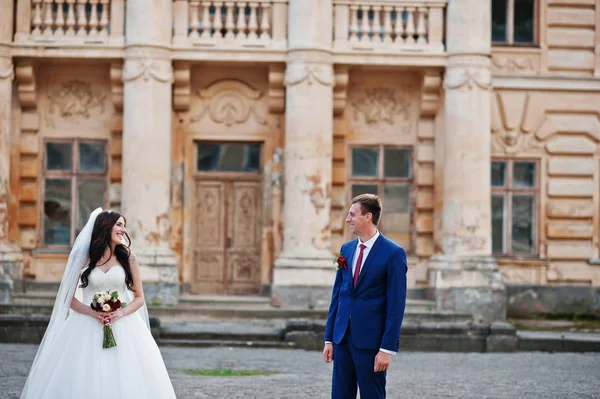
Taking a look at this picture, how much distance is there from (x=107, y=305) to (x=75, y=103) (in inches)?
574

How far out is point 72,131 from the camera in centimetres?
2364

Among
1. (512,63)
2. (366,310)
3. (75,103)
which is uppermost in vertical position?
(512,63)

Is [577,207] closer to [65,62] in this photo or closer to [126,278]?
[65,62]

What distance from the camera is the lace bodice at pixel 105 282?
979 centimetres

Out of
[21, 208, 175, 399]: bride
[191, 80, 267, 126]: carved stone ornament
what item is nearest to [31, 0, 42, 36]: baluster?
[191, 80, 267, 126]: carved stone ornament

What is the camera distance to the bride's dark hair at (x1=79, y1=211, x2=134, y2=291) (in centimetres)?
979

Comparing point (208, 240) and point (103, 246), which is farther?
point (208, 240)

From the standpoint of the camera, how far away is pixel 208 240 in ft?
78.5

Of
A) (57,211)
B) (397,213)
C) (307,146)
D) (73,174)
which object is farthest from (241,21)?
(57,211)

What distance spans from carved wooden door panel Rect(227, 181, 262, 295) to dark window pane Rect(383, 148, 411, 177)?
262cm

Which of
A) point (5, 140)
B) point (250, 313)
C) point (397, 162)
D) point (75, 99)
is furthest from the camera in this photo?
point (397, 162)

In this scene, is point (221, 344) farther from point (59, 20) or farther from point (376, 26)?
point (59, 20)

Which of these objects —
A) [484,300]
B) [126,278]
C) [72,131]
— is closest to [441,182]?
[484,300]

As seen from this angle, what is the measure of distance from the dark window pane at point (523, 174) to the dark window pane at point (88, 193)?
8286 mm
